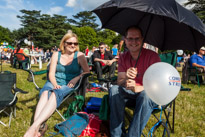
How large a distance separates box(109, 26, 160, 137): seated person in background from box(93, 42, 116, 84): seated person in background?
10.2 feet

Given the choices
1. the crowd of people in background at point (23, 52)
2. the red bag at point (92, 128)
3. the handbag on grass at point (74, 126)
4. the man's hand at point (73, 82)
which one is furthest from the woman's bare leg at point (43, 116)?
the crowd of people in background at point (23, 52)

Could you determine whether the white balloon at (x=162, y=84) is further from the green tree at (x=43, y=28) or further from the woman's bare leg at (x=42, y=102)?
the green tree at (x=43, y=28)

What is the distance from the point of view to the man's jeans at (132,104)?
1.79m

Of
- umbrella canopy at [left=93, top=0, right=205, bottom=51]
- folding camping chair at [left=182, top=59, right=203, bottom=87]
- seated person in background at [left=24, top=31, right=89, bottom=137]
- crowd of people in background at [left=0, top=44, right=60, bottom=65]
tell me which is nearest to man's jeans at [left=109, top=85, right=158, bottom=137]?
umbrella canopy at [left=93, top=0, right=205, bottom=51]

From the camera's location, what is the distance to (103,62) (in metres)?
5.50

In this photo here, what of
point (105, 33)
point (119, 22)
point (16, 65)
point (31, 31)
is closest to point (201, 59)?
point (119, 22)

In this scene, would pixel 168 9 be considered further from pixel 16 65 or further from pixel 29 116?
pixel 16 65

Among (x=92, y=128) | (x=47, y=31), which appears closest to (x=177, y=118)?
(x=92, y=128)

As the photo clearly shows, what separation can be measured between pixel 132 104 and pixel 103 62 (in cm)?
352

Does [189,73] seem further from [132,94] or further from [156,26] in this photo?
[132,94]

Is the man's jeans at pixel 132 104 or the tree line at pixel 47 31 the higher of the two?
the tree line at pixel 47 31

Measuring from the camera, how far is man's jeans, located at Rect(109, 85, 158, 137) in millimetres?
1788

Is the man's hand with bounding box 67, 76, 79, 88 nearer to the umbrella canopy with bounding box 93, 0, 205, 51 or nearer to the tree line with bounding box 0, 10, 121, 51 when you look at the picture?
the umbrella canopy with bounding box 93, 0, 205, 51

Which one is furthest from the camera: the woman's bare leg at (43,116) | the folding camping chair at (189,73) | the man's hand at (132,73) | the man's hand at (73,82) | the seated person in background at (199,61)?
the folding camping chair at (189,73)
